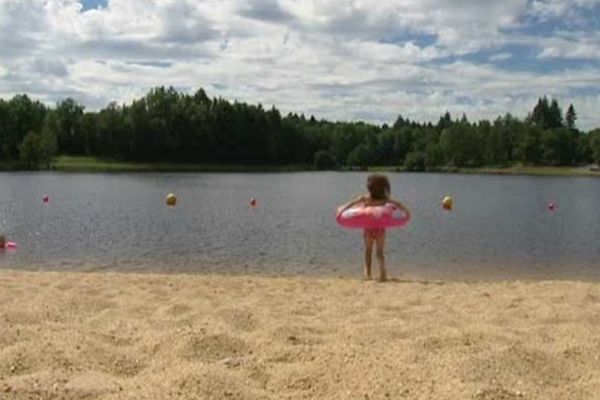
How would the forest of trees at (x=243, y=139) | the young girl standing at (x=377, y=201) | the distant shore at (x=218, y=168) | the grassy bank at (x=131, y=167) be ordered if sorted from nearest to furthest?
the young girl standing at (x=377, y=201)
the grassy bank at (x=131, y=167)
the distant shore at (x=218, y=168)
the forest of trees at (x=243, y=139)

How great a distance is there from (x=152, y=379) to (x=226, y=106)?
13505 cm

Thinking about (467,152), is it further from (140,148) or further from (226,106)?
(140,148)

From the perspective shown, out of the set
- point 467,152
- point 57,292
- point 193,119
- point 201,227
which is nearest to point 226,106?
point 193,119

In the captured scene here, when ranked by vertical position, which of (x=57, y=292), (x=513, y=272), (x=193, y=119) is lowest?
(x=513, y=272)

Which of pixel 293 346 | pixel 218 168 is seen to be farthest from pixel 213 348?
pixel 218 168

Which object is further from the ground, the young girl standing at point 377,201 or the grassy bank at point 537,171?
the young girl standing at point 377,201

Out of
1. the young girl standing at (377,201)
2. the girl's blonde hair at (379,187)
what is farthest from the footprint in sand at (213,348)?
the girl's blonde hair at (379,187)

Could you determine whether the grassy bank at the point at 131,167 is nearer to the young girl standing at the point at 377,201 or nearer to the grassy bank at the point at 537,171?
the grassy bank at the point at 537,171

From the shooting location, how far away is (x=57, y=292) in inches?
401

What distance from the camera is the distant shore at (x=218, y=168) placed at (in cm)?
11244

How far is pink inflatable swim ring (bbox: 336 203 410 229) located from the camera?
12.7 meters

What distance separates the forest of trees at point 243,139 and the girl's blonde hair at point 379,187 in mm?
101540

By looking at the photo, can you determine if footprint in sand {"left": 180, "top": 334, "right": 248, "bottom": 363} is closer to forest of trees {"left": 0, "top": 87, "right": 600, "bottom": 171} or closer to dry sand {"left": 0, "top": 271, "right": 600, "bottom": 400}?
dry sand {"left": 0, "top": 271, "right": 600, "bottom": 400}

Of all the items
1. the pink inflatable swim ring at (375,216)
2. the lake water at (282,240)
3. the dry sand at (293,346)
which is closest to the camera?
the dry sand at (293,346)
